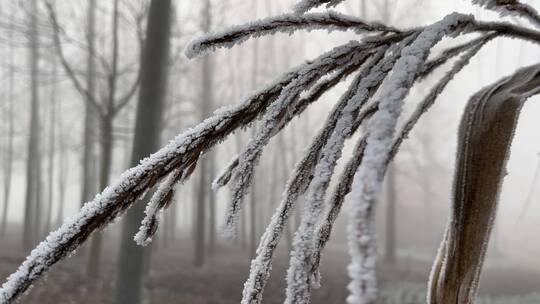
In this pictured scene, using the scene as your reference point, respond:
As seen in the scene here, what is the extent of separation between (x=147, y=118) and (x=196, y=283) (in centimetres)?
643

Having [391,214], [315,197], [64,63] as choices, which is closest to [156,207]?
[315,197]

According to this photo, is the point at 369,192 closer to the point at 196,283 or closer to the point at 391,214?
the point at 196,283

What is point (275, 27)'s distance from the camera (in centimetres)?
77

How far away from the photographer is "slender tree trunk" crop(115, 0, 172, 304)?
522 centimetres

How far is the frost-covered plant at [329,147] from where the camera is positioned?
2.05 ft

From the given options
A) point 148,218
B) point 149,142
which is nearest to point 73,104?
point 149,142

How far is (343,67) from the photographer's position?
0.78 meters

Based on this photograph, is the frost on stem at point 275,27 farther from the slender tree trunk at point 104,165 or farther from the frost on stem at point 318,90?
the slender tree trunk at point 104,165

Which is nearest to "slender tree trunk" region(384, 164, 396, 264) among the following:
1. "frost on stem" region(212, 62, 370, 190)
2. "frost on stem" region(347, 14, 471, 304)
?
"frost on stem" region(212, 62, 370, 190)

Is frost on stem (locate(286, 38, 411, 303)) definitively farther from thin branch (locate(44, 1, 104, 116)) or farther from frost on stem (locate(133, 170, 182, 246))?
thin branch (locate(44, 1, 104, 116))

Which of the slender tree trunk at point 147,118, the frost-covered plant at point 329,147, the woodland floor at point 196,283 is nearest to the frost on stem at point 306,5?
the frost-covered plant at point 329,147

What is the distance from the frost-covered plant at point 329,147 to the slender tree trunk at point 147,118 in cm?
451

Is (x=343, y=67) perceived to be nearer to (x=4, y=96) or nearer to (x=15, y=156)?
(x=4, y=96)

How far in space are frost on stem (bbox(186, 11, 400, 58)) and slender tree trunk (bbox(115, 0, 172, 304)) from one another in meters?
4.54
